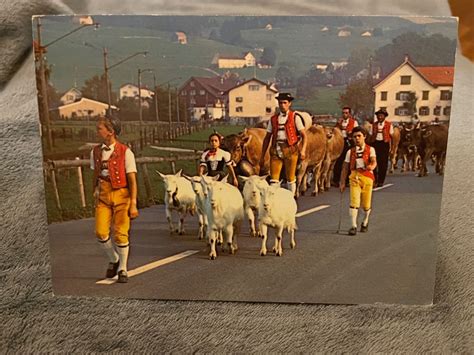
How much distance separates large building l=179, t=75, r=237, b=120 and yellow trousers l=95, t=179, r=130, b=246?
0.14 metres

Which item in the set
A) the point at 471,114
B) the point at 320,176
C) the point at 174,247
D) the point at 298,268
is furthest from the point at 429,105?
the point at 174,247

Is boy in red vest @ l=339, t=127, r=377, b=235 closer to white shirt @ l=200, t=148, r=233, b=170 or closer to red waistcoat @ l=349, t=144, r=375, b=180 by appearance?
red waistcoat @ l=349, t=144, r=375, b=180

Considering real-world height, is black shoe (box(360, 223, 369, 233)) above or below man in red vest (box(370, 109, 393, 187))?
below

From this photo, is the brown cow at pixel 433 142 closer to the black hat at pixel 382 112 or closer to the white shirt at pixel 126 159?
the black hat at pixel 382 112

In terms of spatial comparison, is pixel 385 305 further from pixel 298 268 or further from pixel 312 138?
pixel 312 138

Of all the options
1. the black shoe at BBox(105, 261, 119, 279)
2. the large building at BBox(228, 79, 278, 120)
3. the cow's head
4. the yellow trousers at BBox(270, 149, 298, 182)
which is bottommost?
the black shoe at BBox(105, 261, 119, 279)

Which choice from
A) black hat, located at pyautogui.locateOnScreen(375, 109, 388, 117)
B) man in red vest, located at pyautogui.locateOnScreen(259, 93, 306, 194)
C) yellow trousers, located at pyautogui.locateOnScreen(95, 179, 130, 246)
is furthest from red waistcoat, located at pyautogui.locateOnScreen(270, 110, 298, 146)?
yellow trousers, located at pyautogui.locateOnScreen(95, 179, 130, 246)

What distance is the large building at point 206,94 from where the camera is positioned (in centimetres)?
69

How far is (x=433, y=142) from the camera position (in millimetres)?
698

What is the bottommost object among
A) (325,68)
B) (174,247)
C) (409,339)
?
(409,339)

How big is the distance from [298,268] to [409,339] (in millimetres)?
167

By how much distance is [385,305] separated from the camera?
2.39 feet

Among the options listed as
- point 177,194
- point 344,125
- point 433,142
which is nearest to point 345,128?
point 344,125

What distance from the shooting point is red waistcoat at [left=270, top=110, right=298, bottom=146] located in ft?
2.30
